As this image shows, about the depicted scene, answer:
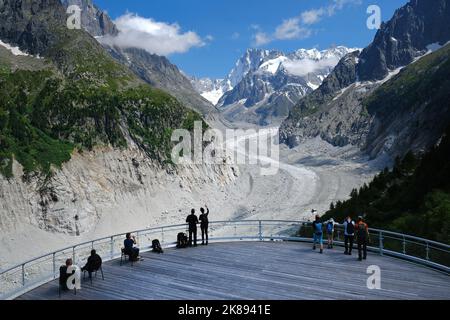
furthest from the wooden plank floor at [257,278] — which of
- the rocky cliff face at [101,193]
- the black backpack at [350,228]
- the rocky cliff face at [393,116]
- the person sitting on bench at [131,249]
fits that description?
the rocky cliff face at [393,116]

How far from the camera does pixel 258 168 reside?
96.2 m

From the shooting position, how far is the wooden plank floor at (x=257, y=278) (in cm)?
1513

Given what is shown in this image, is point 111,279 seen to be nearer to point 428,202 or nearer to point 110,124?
point 428,202

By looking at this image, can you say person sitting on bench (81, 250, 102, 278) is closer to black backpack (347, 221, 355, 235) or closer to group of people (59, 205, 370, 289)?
group of people (59, 205, 370, 289)

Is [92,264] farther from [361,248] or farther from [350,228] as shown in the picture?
[361,248]

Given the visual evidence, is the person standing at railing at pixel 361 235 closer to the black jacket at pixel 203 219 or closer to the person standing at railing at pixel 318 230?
the person standing at railing at pixel 318 230

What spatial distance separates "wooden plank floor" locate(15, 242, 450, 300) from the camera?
1513cm

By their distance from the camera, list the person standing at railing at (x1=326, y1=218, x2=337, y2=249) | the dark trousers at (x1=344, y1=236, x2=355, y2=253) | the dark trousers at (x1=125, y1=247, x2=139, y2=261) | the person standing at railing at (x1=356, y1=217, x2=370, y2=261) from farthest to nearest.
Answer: the person standing at railing at (x1=326, y1=218, x2=337, y2=249) < the dark trousers at (x1=344, y1=236, x2=355, y2=253) < the dark trousers at (x1=125, y1=247, x2=139, y2=261) < the person standing at railing at (x1=356, y1=217, x2=370, y2=261)

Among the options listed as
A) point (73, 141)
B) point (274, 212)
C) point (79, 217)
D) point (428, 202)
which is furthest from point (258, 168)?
point (428, 202)

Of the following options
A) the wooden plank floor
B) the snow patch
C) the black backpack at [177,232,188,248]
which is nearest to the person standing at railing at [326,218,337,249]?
the wooden plank floor

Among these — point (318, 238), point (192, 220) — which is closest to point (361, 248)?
point (318, 238)

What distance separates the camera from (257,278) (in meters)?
17.1

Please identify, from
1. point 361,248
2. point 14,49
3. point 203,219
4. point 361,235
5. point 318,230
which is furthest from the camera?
point 14,49

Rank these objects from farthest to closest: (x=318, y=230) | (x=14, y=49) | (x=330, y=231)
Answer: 1. (x=14, y=49)
2. (x=330, y=231)
3. (x=318, y=230)
